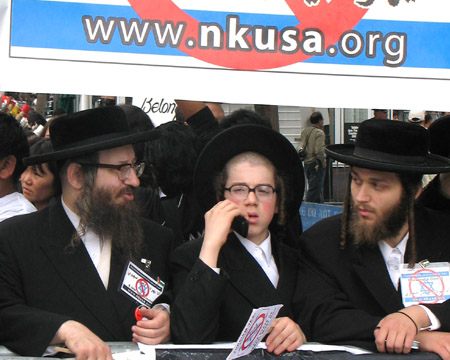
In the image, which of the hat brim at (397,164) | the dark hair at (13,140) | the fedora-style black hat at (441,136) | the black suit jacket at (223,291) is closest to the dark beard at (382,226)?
the hat brim at (397,164)

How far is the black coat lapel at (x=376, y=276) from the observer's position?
305 cm

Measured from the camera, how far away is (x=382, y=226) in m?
3.21

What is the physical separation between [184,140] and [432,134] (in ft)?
6.37

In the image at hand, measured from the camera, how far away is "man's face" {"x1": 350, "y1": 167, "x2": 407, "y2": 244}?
3.21 meters

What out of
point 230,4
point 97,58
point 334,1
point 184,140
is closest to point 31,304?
point 97,58

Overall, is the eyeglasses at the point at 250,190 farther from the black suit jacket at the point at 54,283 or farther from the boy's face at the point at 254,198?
the black suit jacket at the point at 54,283

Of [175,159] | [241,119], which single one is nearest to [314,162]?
[175,159]

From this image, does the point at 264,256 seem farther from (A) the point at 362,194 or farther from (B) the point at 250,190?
(A) the point at 362,194

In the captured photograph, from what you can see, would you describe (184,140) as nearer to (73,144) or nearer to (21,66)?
(73,144)

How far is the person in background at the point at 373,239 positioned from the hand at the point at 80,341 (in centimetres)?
97

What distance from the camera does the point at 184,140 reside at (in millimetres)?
5039

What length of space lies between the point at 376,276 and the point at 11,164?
224 centimetres

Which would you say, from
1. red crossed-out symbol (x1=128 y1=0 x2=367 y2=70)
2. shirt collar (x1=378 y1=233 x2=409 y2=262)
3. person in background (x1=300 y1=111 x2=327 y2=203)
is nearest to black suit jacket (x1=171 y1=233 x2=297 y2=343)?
shirt collar (x1=378 y1=233 x2=409 y2=262)

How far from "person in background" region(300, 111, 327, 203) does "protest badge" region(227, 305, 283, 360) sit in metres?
12.0
